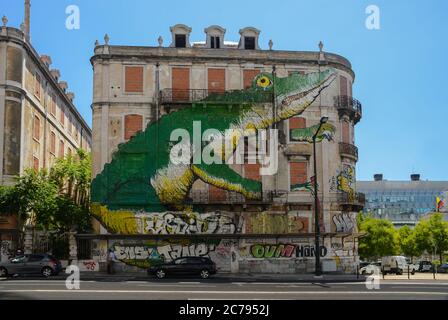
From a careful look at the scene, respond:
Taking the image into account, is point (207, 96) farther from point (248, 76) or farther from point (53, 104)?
point (53, 104)

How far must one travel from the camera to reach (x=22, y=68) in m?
A: 36.6

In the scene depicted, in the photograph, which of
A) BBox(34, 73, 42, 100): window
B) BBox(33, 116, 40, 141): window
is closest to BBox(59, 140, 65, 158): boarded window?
BBox(33, 116, 40, 141): window

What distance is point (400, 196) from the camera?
135875mm

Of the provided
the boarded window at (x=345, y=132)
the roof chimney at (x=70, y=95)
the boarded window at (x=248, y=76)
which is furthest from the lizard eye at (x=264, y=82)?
the roof chimney at (x=70, y=95)

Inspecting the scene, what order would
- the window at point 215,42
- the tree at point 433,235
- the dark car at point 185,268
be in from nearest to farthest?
the dark car at point 185,268 → the window at point 215,42 → the tree at point 433,235

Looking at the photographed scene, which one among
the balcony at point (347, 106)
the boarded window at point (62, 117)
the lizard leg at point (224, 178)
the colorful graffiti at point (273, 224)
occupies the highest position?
the boarded window at point (62, 117)

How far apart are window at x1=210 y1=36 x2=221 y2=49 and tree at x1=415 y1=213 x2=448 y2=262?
31276mm

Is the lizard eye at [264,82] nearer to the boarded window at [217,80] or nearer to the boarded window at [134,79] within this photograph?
the boarded window at [217,80]

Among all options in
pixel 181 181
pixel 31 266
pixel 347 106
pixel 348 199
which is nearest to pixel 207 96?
pixel 181 181

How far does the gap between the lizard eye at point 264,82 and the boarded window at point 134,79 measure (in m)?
8.15

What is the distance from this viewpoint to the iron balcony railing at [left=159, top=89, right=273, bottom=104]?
3544 centimetres

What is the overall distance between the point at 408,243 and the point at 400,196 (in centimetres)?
7995

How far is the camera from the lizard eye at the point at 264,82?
36.7m

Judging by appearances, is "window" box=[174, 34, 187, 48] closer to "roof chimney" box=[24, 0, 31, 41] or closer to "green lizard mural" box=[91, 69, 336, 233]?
"green lizard mural" box=[91, 69, 336, 233]
